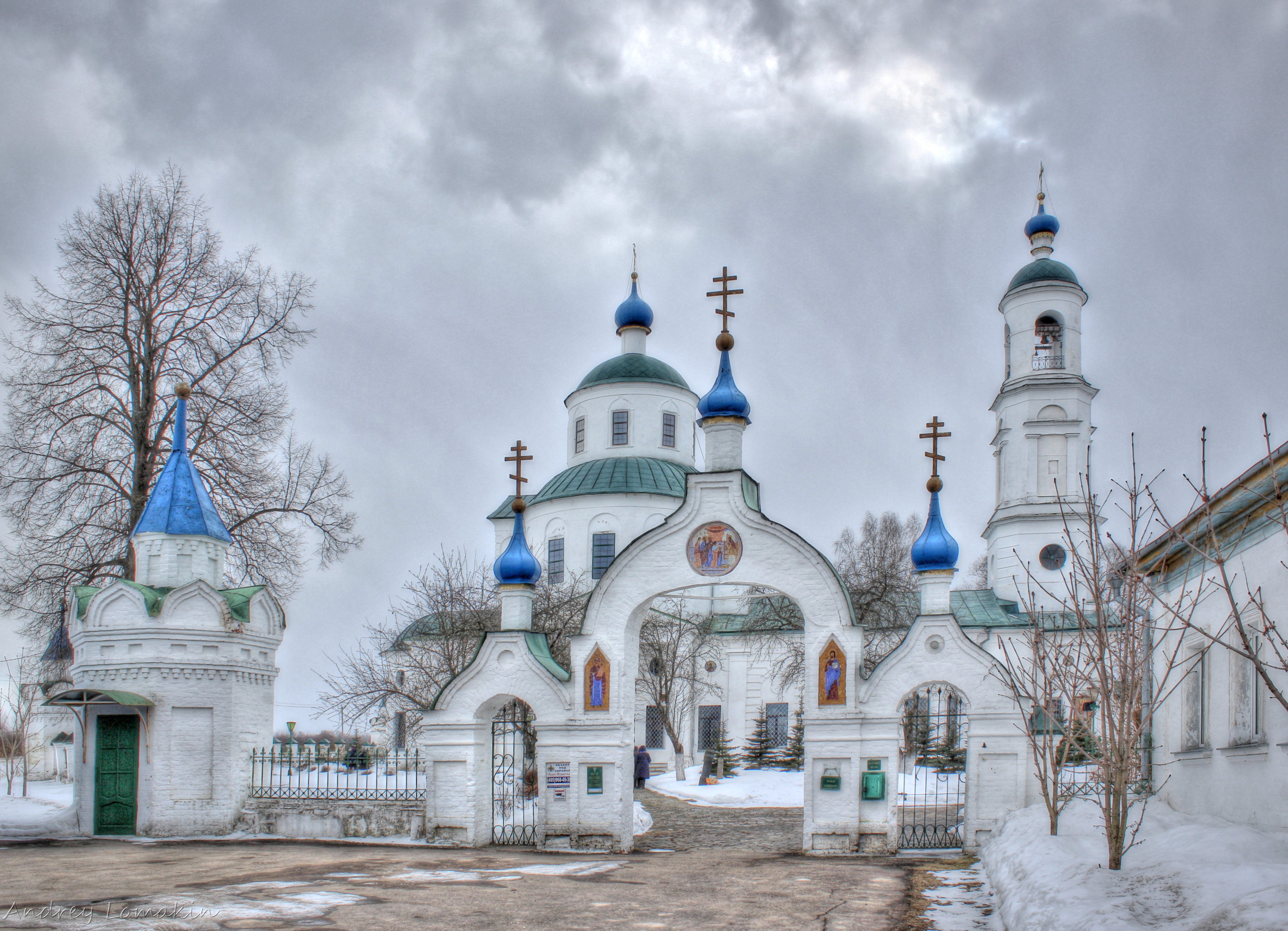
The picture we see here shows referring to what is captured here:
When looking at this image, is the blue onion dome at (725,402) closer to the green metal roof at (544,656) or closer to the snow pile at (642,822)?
the green metal roof at (544,656)

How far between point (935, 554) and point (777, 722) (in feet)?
63.7

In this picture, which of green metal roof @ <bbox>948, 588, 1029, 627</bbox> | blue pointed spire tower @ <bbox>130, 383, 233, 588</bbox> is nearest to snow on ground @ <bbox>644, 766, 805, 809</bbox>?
green metal roof @ <bbox>948, 588, 1029, 627</bbox>

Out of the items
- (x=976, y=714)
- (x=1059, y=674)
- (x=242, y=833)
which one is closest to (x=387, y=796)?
(x=242, y=833)

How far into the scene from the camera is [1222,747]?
393 inches

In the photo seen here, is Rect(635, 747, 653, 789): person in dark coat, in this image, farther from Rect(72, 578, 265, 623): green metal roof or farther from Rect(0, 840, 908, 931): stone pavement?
Rect(0, 840, 908, 931): stone pavement

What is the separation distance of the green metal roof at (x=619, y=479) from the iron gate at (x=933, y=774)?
960 centimetres

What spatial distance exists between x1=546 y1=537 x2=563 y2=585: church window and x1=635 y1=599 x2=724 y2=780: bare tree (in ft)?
9.90

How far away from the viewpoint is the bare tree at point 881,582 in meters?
29.1

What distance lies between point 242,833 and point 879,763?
364 inches

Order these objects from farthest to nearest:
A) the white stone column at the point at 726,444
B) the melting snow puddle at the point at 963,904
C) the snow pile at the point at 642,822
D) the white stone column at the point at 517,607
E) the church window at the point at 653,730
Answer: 1. the church window at the point at 653,730
2. the snow pile at the point at 642,822
3. the white stone column at the point at 517,607
4. the white stone column at the point at 726,444
5. the melting snow puddle at the point at 963,904

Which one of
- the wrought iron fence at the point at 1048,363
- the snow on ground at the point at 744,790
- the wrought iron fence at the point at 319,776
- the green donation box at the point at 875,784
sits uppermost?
the wrought iron fence at the point at 1048,363

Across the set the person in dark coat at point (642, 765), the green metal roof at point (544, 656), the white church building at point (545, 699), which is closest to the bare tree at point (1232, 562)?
the white church building at point (545, 699)

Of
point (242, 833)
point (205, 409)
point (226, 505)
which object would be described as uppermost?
point (205, 409)

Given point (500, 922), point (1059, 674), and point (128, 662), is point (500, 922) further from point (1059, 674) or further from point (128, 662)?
point (128, 662)
